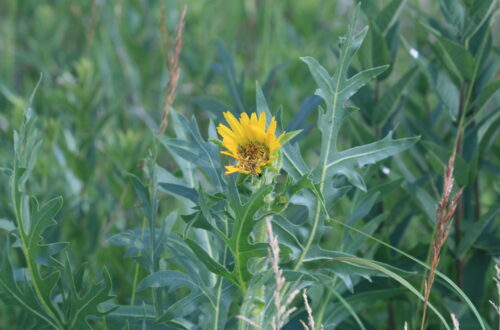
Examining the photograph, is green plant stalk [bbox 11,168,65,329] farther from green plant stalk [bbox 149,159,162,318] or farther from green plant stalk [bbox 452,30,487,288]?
green plant stalk [bbox 452,30,487,288]

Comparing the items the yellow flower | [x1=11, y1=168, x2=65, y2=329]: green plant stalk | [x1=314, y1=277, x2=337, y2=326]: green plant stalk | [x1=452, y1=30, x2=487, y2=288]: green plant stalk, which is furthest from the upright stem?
[x1=11, y1=168, x2=65, y2=329]: green plant stalk

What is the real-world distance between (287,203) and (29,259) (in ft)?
1.85

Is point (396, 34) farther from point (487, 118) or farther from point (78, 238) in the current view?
point (78, 238)

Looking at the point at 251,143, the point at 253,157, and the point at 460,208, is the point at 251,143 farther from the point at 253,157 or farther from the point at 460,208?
the point at 460,208

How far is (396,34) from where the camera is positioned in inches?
75.5

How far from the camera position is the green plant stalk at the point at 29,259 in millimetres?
1392

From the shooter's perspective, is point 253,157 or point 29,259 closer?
point 253,157

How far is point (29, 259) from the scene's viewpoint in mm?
1445

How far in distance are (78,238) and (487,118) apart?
53.3 inches

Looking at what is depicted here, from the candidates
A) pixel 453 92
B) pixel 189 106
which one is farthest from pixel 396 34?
pixel 189 106

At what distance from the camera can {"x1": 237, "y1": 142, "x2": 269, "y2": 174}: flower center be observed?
1.25m

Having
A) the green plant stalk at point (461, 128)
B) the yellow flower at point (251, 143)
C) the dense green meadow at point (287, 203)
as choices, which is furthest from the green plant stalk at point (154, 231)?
the green plant stalk at point (461, 128)

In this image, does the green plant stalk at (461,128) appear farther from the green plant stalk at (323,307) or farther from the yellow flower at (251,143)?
the yellow flower at (251,143)

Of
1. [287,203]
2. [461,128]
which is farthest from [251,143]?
[461,128]
